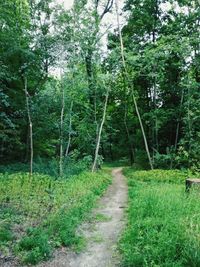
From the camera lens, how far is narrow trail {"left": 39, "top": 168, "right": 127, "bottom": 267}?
5438mm

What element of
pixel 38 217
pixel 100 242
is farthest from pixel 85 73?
pixel 100 242

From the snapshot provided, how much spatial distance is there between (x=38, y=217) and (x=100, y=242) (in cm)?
185

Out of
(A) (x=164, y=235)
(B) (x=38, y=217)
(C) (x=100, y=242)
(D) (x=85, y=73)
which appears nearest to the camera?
(A) (x=164, y=235)

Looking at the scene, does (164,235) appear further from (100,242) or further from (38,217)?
(38,217)

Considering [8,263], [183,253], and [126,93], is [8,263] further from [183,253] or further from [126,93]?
[126,93]

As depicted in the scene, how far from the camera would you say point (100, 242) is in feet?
21.3

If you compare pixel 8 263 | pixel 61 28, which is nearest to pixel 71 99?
pixel 61 28

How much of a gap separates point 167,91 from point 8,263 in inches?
824

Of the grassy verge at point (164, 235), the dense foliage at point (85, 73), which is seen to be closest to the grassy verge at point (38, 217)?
the grassy verge at point (164, 235)

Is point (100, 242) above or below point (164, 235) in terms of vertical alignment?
below

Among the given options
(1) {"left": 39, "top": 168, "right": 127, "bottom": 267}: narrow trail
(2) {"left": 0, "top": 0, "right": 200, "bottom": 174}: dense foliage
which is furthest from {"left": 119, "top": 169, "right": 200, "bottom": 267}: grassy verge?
(2) {"left": 0, "top": 0, "right": 200, "bottom": 174}: dense foliage

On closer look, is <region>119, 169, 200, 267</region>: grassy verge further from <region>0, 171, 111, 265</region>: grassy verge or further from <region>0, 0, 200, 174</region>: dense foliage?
<region>0, 0, 200, 174</region>: dense foliage

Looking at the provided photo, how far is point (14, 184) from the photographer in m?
11.5

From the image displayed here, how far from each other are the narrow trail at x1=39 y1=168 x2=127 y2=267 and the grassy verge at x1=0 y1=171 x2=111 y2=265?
259mm
